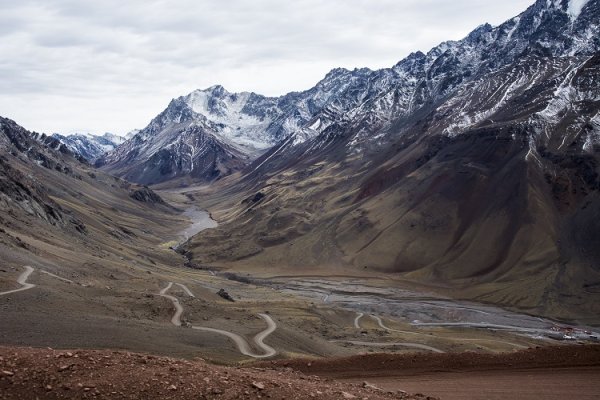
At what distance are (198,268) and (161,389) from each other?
587 ft

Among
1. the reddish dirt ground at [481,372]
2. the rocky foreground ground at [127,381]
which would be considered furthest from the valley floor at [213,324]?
the reddish dirt ground at [481,372]

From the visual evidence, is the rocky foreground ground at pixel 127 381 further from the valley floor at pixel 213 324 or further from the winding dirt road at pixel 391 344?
the winding dirt road at pixel 391 344

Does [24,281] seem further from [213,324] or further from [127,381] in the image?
[127,381]

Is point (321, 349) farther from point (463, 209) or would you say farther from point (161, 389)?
point (463, 209)

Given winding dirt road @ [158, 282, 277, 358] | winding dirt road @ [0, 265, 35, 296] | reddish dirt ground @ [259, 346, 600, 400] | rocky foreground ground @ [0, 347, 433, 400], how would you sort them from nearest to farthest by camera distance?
1. rocky foreground ground @ [0, 347, 433, 400]
2. reddish dirt ground @ [259, 346, 600, 400]
3. winding dirt road @ [158, 282, 277, 358]
4. winding dirt road @ [0, 265, 35, 296]

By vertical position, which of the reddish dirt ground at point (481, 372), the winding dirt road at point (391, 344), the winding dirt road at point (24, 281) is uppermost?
the reddish dirt ground at point (481, 372)

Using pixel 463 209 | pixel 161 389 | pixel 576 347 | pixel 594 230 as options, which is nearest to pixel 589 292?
pixel 594 230

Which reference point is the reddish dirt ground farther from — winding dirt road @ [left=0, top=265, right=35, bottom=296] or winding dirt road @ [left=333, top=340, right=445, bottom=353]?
winding dirt road @ [left=333, top=340, right=445, bottom=353]

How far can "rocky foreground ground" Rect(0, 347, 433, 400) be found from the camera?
851 inches

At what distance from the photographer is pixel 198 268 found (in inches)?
7776

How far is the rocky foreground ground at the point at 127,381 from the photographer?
21.6 m

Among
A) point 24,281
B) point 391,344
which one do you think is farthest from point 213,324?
point 391,344

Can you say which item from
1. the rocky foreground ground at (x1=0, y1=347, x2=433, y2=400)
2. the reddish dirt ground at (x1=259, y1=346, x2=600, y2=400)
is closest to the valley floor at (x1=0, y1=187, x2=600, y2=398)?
the rocky foreground ground at (x1=0, y1=347, x2=433, y2=400)

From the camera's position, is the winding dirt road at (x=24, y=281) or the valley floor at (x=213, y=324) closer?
the valley floor at (x=213, y=324)
